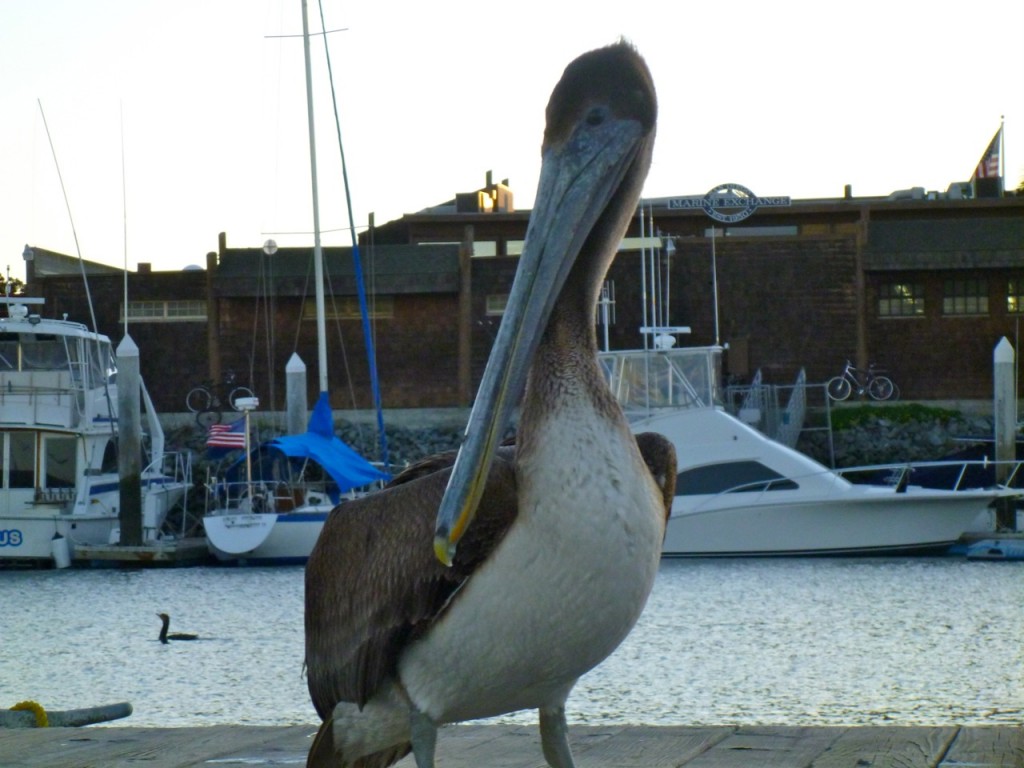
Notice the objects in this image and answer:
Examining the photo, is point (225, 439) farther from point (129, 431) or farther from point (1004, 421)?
point (1004, 421)

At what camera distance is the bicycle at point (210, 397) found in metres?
29.2

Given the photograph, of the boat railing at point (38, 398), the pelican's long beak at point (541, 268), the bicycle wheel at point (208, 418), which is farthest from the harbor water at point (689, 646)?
the bicycle wheel at point (208, 418)

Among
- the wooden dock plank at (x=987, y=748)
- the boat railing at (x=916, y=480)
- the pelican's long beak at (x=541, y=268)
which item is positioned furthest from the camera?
Result: the boat railing at (x=916, y=480)

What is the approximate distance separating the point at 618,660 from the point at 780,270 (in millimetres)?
19026

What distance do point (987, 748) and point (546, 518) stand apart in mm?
1388

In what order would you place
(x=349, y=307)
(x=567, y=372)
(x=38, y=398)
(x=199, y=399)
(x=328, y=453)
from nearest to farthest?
(x=567, y=372) → (x=328, y=453) → (x=38, y=398) → (x=199, y=399) → (x=349, y=307)

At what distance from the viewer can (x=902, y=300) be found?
102 ft

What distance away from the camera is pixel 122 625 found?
51.8ft

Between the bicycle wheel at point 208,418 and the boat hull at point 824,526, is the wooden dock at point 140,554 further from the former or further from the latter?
the bicycle wheel at point 208,418

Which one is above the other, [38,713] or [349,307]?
[349,307]

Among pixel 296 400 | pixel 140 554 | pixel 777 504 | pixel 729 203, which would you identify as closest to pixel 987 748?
pixel 777 504

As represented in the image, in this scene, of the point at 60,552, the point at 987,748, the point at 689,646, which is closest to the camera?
the point at 987,748

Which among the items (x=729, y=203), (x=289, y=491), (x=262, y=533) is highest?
(x=729, y=203)

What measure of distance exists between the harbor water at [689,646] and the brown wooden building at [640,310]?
11156 millimetres
